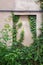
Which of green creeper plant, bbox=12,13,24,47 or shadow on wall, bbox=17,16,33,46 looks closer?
green creeper plant, bbox=12,13,24,47

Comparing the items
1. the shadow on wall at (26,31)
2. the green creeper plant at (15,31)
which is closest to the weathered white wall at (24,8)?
the shadow on wall at (26,31)

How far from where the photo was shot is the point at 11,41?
7727mm

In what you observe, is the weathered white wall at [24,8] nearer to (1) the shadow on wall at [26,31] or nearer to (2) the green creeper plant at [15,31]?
(1) the shadow on wall at [26,31]

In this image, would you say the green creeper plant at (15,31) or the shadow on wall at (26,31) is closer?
the green creeper plant at (15,31)

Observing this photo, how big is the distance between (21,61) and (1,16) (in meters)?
1.44

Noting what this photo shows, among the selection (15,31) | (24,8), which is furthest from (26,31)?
(24,8)

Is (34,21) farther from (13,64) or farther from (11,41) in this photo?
(13,64)

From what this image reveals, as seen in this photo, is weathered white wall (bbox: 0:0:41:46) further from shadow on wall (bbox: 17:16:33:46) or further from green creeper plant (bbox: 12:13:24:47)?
green creeper plant (bbox: 12:13:24:47)

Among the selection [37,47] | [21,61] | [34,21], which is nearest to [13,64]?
A: [21,61]

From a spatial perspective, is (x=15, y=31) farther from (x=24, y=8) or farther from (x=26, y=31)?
(x=24, y=8)

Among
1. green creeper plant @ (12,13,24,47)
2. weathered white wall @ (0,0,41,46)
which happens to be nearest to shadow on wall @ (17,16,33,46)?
weathered white wall @ (0,0,41,46)

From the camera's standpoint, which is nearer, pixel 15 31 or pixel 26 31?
pixel 15 31

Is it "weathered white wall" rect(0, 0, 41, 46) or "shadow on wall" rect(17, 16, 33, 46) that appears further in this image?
"shadow on wall" rect(17, 16, 33, 46)

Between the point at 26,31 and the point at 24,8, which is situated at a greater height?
the point at 24,8
